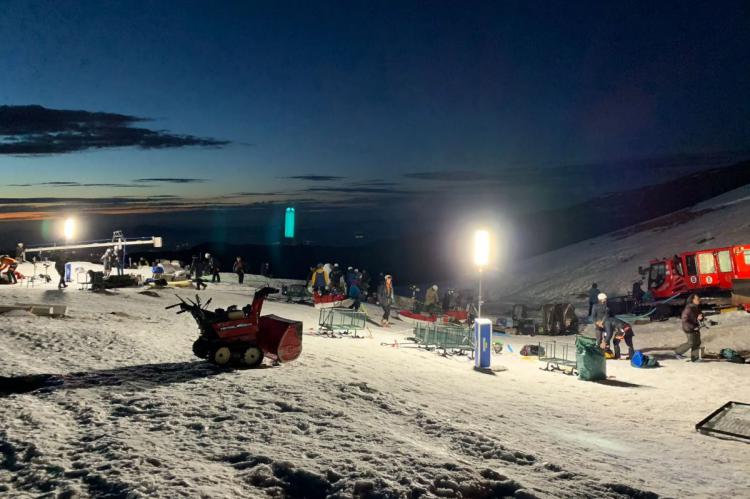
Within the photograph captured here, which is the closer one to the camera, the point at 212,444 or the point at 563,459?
the point at 212,444

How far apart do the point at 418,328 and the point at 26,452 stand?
12.1 metres

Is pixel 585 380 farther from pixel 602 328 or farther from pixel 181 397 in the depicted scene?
pixel 181 397

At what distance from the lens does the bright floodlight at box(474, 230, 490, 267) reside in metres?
14.4

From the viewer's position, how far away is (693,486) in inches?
234

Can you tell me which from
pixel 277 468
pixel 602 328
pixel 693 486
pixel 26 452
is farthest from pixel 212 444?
pixel 602 328

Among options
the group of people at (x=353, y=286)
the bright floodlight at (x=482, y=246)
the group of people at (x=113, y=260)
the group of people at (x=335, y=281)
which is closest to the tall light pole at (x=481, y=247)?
the bright floodlight at (x=482, y=246)

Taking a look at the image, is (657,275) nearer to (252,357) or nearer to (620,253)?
(252,357)

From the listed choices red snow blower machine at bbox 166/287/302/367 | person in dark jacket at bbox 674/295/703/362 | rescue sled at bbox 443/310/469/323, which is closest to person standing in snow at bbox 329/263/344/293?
rescue sled at bbox 443/310/469/323

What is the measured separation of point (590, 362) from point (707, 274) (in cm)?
1438

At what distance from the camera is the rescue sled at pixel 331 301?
22.2 metres

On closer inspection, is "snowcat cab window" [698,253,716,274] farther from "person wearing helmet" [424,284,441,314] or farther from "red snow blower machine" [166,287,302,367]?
"red snow blower machine" [166,287,302,367]

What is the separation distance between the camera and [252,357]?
9500 millimetres

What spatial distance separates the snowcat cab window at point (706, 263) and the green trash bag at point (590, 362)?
13.9 meters

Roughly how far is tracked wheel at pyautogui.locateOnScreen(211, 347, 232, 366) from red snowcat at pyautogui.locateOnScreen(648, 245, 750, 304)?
20.4 m
